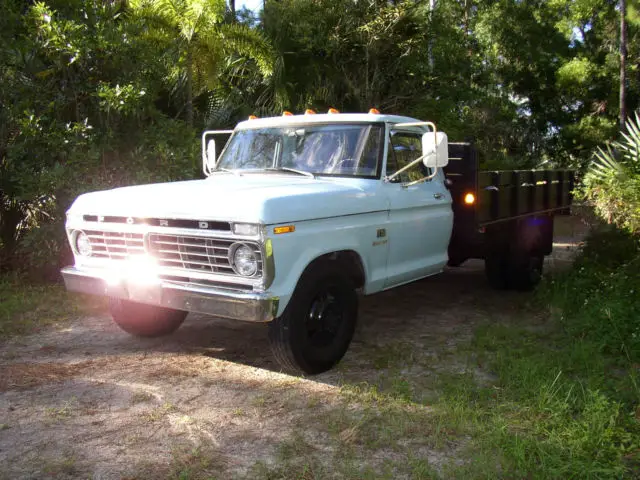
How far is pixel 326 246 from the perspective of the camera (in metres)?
4.45

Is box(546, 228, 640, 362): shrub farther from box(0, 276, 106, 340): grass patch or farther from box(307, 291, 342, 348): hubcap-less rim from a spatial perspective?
box(0, 276, 106, 340): grass patch

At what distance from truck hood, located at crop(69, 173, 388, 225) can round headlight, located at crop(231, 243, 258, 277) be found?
209 mm

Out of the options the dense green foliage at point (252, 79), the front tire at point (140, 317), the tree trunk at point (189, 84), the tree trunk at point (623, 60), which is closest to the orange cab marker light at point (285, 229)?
the front tire at point (140, 317)

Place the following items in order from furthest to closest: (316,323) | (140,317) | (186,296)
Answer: (140,317)
(316,323)
(186,296)

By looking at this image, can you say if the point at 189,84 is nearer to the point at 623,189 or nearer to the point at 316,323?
the point at 623,189

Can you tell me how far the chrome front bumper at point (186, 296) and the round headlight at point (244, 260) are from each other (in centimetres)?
15

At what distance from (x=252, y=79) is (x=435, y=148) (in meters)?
10.3

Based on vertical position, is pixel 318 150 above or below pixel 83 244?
above

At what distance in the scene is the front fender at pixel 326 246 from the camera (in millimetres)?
4074

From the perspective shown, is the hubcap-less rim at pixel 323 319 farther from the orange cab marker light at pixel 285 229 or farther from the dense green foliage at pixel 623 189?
→ the dense green foliage at pixel 623 189

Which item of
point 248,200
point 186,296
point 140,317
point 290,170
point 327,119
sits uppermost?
point 327,119

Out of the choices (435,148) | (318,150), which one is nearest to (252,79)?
(318,150)

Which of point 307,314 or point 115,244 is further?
point 115,244

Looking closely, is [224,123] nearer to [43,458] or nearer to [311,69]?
[311,69]
